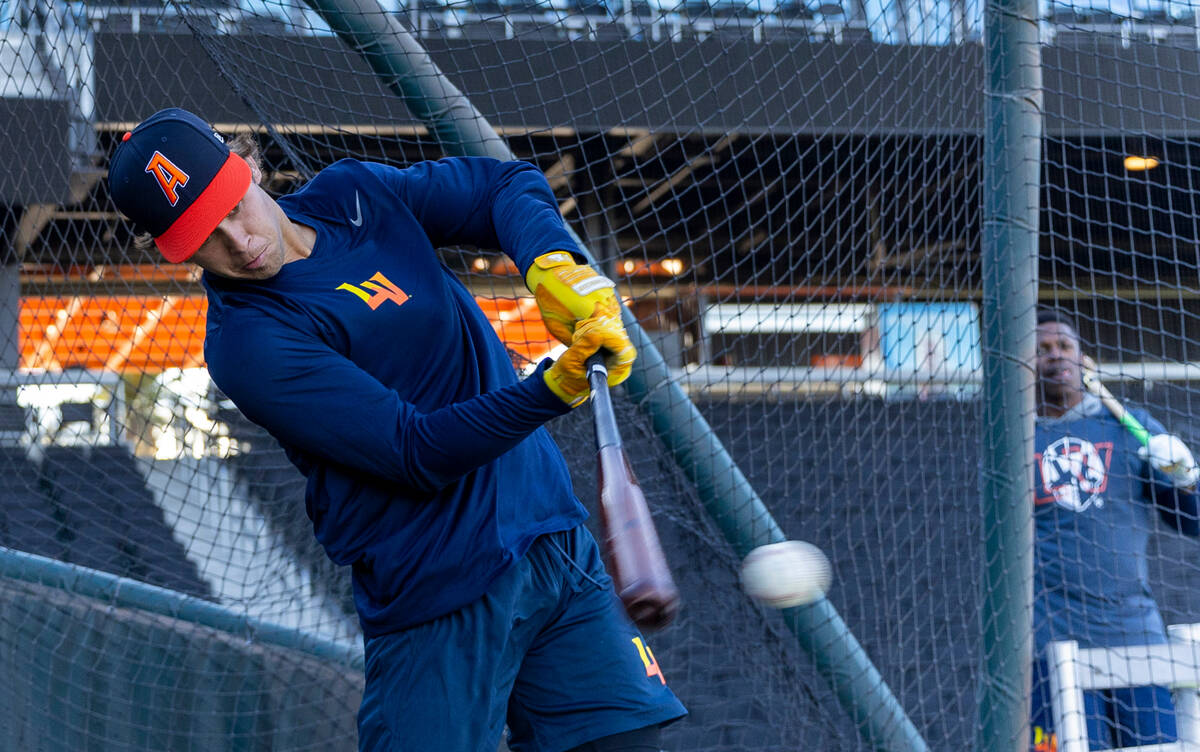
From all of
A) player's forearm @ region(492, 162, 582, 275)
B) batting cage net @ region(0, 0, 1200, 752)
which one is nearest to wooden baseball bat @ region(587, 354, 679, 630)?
player's forearm @ region(492, 162, 582, 275)

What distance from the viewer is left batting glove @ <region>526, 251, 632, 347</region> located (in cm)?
161

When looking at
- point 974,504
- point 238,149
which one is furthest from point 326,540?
point 974,504

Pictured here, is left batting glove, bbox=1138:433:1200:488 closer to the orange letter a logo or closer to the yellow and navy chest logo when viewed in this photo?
the yellow and navy chest logo

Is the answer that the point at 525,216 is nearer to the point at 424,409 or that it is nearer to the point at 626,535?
the point at 424,409

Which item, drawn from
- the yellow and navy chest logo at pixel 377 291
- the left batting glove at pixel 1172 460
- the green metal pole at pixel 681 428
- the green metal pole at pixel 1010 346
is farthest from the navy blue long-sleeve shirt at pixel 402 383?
the left batting glove at pixel 1172 460

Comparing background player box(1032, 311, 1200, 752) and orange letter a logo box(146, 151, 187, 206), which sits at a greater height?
background player box(1032, 311, 1200, 752)

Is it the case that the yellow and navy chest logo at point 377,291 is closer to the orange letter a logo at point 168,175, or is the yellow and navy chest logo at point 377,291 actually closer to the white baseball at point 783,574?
the orange letter a logo at point 168,175

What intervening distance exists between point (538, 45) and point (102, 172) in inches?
61.4

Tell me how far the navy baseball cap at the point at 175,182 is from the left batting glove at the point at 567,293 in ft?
1.55

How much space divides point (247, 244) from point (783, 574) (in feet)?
3.10

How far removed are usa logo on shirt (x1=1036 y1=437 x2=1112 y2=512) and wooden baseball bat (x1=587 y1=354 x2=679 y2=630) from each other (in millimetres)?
2341

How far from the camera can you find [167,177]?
5.57 ft

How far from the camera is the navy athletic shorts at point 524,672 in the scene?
1.80 metres

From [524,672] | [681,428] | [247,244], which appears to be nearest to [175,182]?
[247,244]
